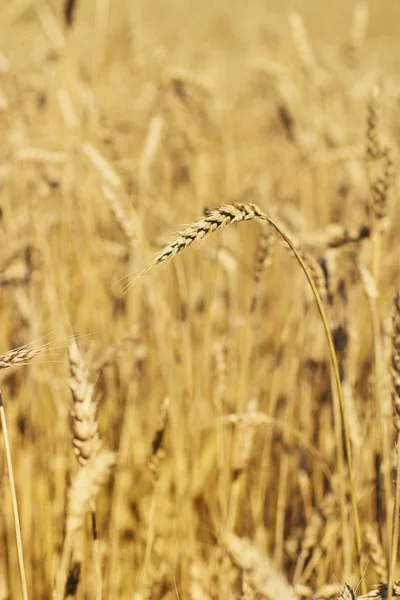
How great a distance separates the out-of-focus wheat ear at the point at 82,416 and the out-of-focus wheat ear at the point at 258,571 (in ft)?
0.62

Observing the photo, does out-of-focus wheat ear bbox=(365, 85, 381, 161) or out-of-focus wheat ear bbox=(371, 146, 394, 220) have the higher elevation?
out-of-focus wheat ear bbox=(365, 85, 381, 161)

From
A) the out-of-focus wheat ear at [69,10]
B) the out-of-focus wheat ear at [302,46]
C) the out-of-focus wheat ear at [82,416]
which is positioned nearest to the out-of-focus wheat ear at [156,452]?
the out-of-focus wheat ear at [82,416]

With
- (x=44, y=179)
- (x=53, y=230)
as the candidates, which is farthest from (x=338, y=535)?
(x=53, y=230)

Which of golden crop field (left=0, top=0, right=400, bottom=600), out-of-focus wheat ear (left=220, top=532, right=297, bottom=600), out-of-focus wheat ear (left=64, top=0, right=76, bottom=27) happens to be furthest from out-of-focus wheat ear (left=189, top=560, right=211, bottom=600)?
out-of-focus wheat ear (left=64, top=0, right=76, bottom=27)

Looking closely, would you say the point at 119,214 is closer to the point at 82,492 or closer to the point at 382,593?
the point at 82,492

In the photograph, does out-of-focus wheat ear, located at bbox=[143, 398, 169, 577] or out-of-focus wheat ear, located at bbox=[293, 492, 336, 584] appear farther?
out-of-focus wheat ear, located at bbox=[293, 492, 336, 584]

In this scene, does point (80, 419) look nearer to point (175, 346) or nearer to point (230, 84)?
point (175, 346)

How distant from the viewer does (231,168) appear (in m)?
1.78

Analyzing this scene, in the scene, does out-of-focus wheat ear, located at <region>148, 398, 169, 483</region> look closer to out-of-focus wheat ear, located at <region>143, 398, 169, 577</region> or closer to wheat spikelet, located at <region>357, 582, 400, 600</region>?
out-of-focus wheat ear, located at <region>143, 398, 169, 577</region>

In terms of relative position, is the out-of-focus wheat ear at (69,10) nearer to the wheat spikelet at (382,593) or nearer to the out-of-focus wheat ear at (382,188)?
the out-of-focus wheat ear at (382,188)

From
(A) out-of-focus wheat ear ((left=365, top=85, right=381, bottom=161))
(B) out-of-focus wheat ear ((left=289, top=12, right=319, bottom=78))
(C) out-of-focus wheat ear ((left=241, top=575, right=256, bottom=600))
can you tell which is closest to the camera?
(C) out-of-focus wheat ear ((left=241, top=575, right=256, bottom=600))

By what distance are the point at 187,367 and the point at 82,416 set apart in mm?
573

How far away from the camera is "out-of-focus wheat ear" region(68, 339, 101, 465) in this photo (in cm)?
59

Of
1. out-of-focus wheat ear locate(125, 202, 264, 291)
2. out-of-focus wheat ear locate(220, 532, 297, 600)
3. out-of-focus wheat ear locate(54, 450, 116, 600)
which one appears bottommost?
out-of-focus wheat ear locate(220, 532, 297, 600)
